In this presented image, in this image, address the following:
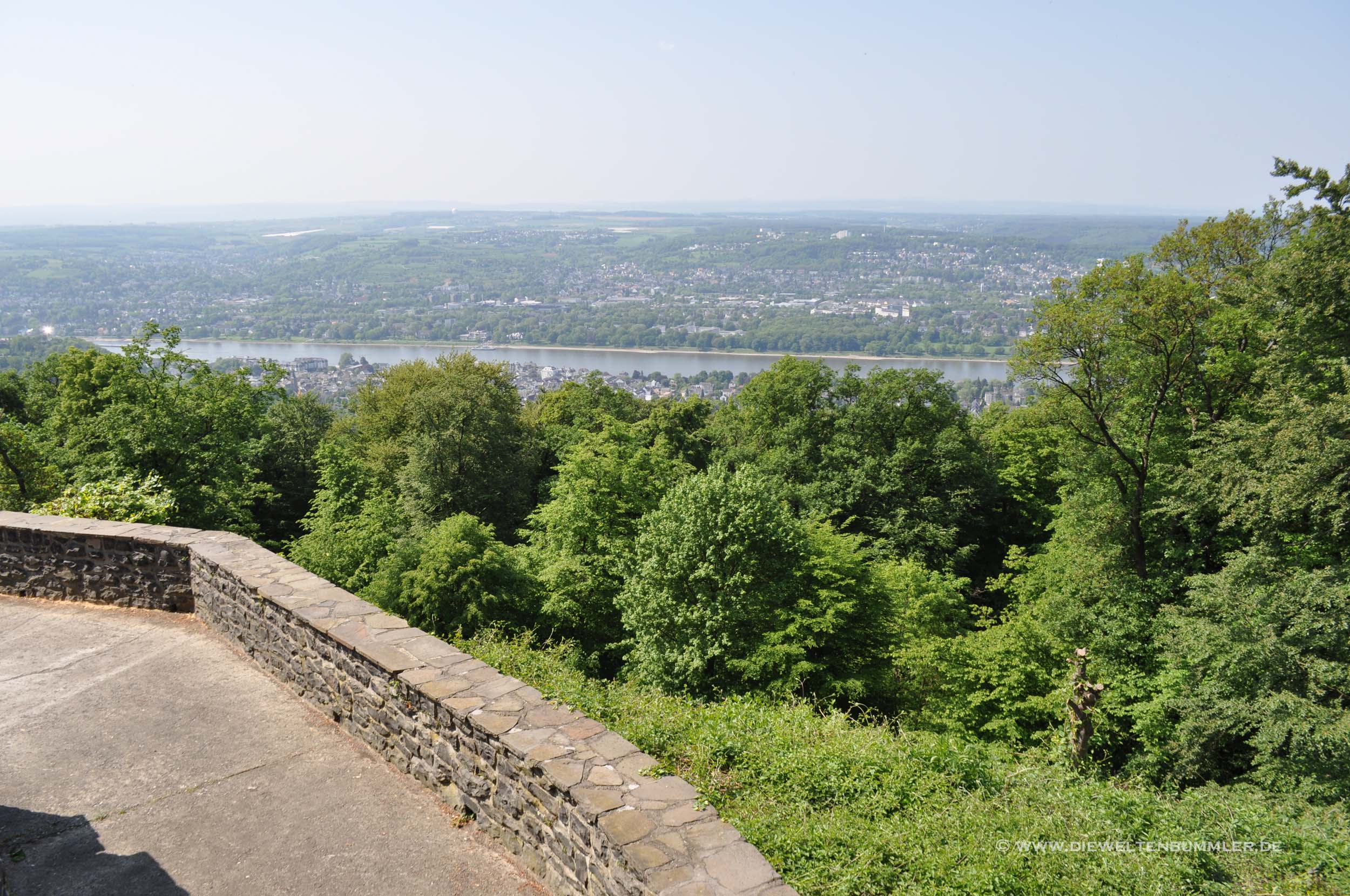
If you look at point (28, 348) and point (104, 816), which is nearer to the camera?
point (104, 816)

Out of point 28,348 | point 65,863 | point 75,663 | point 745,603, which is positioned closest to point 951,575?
point 745,603

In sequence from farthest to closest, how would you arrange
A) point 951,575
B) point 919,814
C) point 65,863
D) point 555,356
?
1. point 555,356
2. point 951,575
3. point 919,814
4. point 65,863

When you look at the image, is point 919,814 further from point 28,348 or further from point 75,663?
point 28,348

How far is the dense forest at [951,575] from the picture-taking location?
5.77 metres

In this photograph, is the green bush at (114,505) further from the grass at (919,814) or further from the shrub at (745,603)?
the shrub at (745,603)

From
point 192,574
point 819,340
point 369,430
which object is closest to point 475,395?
point 369,430

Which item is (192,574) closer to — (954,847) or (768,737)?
(768,737)

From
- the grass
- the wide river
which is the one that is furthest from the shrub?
the wide river

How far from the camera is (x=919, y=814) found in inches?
212

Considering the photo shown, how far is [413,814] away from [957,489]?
25814mm

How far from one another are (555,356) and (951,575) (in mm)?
112680

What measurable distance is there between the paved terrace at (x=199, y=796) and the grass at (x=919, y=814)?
1370 mm

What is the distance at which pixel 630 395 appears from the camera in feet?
153

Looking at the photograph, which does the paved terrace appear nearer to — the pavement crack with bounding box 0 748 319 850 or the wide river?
the pavement crack with bounding box 0 748 319 850
